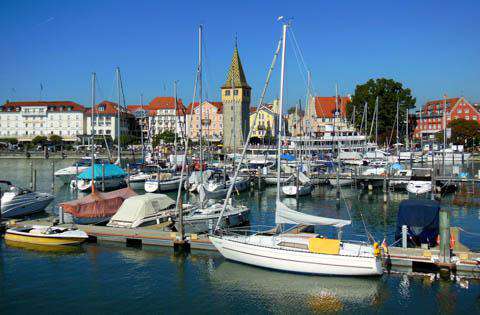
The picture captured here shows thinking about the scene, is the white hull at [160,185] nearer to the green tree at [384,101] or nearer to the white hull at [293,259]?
the white hull at [293,259]

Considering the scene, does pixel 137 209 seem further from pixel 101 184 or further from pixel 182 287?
pixel 101 184

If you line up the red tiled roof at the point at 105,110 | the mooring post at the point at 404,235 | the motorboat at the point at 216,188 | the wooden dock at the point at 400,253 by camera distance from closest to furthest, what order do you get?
the wooden dock at the point at 400,253
the mooring post at the point at 404,235
the motorboat at the point at 216,188
the red tiled roof at the point at 105,110

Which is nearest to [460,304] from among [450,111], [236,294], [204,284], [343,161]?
[236,294]

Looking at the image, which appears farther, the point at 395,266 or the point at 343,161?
the point at 343,161

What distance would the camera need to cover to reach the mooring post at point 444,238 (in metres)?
24.2

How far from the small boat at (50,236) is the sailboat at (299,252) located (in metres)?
8.91

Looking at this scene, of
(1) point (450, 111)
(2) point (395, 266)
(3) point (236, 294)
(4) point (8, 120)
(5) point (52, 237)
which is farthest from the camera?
(4) point (8, 120)

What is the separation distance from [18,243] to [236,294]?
15.7 metres

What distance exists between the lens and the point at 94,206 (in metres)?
35.5

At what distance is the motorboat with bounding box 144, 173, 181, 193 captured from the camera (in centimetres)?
5778

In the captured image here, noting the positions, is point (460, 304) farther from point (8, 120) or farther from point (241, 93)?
point (8, 120)

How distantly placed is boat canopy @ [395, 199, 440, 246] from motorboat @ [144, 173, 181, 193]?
113 feet

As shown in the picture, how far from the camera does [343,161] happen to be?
87188 millimetres

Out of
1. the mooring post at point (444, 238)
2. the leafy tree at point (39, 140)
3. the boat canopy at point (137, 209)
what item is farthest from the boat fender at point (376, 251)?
the leafy tree at point (39, 140)
